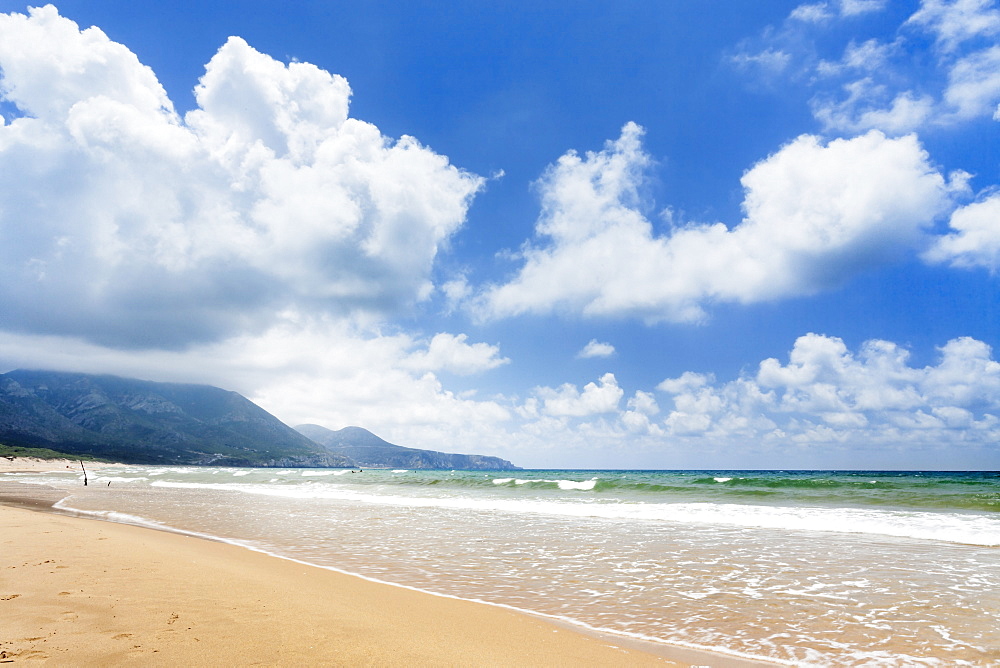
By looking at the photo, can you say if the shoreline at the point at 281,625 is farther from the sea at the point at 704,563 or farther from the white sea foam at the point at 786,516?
the white sea foam at the point at 786,516

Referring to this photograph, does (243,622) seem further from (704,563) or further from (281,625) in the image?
(704,563)

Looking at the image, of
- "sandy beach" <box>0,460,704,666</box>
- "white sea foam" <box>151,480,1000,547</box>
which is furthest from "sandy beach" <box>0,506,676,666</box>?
"white sea foam" <box>151,480,1000,547</box>

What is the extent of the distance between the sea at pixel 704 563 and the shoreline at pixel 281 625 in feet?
2.50

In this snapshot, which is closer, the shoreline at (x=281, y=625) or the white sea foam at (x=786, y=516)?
the shoreline at (x=281, y=625)

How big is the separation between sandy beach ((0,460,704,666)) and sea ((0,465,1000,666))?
40.5 inches

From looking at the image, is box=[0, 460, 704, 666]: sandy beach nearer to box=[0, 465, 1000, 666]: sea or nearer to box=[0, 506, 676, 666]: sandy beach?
box=[0, 506, 676, 666]: sandy beach

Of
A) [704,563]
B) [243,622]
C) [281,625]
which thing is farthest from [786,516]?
[243,622]

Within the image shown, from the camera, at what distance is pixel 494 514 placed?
2083 centimetres

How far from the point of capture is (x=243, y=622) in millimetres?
5266

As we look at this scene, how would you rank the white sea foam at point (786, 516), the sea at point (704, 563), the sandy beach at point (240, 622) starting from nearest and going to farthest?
the sandy beach at point (240, 622), the sea at point (704, 563), the white sea foam at point (786, 516)

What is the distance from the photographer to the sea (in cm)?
615

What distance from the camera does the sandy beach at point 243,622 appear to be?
14.3ft

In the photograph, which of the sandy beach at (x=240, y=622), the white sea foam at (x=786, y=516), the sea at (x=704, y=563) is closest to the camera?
the sandy beach at (x=240, y=622)

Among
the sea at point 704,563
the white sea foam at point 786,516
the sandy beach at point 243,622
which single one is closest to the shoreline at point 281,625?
the sandy beach at point 243,622
